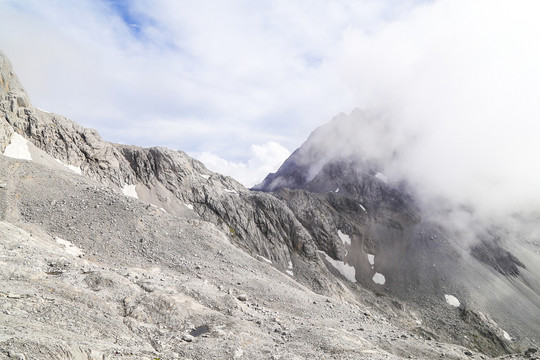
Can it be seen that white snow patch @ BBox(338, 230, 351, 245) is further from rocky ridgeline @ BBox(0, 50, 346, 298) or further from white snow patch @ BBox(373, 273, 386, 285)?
rocky ridgeline @ BBox(0, 50, 346, 298)

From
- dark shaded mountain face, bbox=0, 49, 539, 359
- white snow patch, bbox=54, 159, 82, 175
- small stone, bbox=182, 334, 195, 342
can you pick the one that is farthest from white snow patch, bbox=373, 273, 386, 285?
white snow patch, bbox=54, 159, 82, 175

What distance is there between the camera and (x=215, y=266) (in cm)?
3906

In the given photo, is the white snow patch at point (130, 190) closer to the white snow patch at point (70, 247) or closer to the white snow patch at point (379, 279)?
Result: the white snow patch at point (70, 247)

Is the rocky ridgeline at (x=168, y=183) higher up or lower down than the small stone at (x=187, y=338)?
higher up

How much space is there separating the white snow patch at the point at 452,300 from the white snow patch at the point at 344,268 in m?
24.3

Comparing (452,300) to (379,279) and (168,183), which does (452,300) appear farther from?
(168,183)

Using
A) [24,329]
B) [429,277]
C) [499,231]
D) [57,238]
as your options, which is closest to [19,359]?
[24,329]

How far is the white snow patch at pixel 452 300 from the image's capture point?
262 feet

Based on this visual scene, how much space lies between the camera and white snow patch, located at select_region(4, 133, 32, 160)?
52688 millimetres

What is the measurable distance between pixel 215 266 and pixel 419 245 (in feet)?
281

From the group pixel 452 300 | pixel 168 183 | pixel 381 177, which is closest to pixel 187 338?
pixel 168 183

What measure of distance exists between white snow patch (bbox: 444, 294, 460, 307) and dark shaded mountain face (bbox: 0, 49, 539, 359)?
49 cm

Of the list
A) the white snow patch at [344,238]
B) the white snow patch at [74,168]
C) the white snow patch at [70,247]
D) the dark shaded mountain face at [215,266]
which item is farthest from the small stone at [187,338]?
the white snow patch at [344,238]

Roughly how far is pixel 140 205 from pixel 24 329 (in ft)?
120
